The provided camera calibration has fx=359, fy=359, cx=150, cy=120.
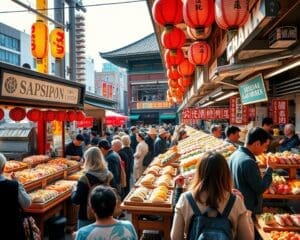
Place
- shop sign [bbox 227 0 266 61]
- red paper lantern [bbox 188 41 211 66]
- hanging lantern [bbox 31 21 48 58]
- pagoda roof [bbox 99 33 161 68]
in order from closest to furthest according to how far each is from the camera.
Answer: shop sign [bbox 227 0 266 61] → red paper lantern [bbox 188 41 211 66] → hanging lantern [bbox 31 21 48 58] → pagoda roof [bbox 99 33 161 68]

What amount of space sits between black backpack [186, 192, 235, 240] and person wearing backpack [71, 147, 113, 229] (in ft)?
7.76

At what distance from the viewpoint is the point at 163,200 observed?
548 cm

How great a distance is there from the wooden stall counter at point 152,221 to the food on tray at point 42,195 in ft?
6.13

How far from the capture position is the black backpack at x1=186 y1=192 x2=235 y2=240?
2.64 metres

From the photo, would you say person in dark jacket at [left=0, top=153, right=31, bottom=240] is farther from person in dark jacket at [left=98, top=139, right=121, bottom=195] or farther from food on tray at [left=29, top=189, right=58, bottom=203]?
person in dark jacket at [left=98, top=139, right=121, bottom=195]

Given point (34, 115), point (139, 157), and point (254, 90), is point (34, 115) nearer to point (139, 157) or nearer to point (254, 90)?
point (139, 157)

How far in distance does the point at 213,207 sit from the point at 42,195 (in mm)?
4725

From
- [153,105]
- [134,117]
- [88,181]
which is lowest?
[88,181]

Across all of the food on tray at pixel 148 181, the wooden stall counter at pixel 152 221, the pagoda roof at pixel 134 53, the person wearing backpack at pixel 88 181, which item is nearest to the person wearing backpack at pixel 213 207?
the person wearing backpack at pixel 88 181

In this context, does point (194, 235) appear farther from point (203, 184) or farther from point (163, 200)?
point (163, 200)

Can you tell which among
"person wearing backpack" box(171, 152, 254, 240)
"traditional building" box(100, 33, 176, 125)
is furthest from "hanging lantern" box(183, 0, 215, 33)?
"traditional building" box(100, 33, 176, 125)

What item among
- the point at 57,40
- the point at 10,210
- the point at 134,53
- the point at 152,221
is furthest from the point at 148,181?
the point at 134,53

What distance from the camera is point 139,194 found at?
18.6ft

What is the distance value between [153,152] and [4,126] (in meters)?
6.50
